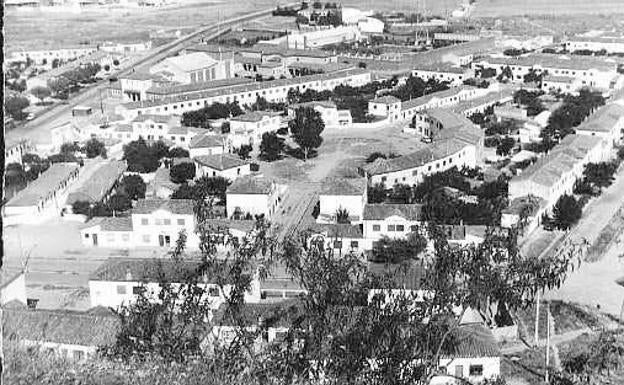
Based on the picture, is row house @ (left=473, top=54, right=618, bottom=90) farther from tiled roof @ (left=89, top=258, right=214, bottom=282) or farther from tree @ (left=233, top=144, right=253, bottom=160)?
tiled roof @ (left=89, top=258, right=214, bottom=282)

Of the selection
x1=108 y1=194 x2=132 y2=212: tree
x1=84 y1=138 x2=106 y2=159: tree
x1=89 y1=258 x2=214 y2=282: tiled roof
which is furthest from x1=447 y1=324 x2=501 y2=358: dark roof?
x1=84 y1=138 x2=106 y2=159: tree

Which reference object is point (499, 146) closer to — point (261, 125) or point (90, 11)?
point (261, 125)

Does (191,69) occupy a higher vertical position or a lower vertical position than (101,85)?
higher

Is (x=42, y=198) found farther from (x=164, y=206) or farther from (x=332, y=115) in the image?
(x=332, y=115)

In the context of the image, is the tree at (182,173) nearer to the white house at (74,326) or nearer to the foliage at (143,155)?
the foliage at (143,155)

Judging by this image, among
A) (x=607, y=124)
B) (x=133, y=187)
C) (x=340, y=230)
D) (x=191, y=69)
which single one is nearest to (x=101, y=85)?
(x=191, y=69)

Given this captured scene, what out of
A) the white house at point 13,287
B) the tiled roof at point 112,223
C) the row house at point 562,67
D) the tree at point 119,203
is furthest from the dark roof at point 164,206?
the row house at point 562,67
